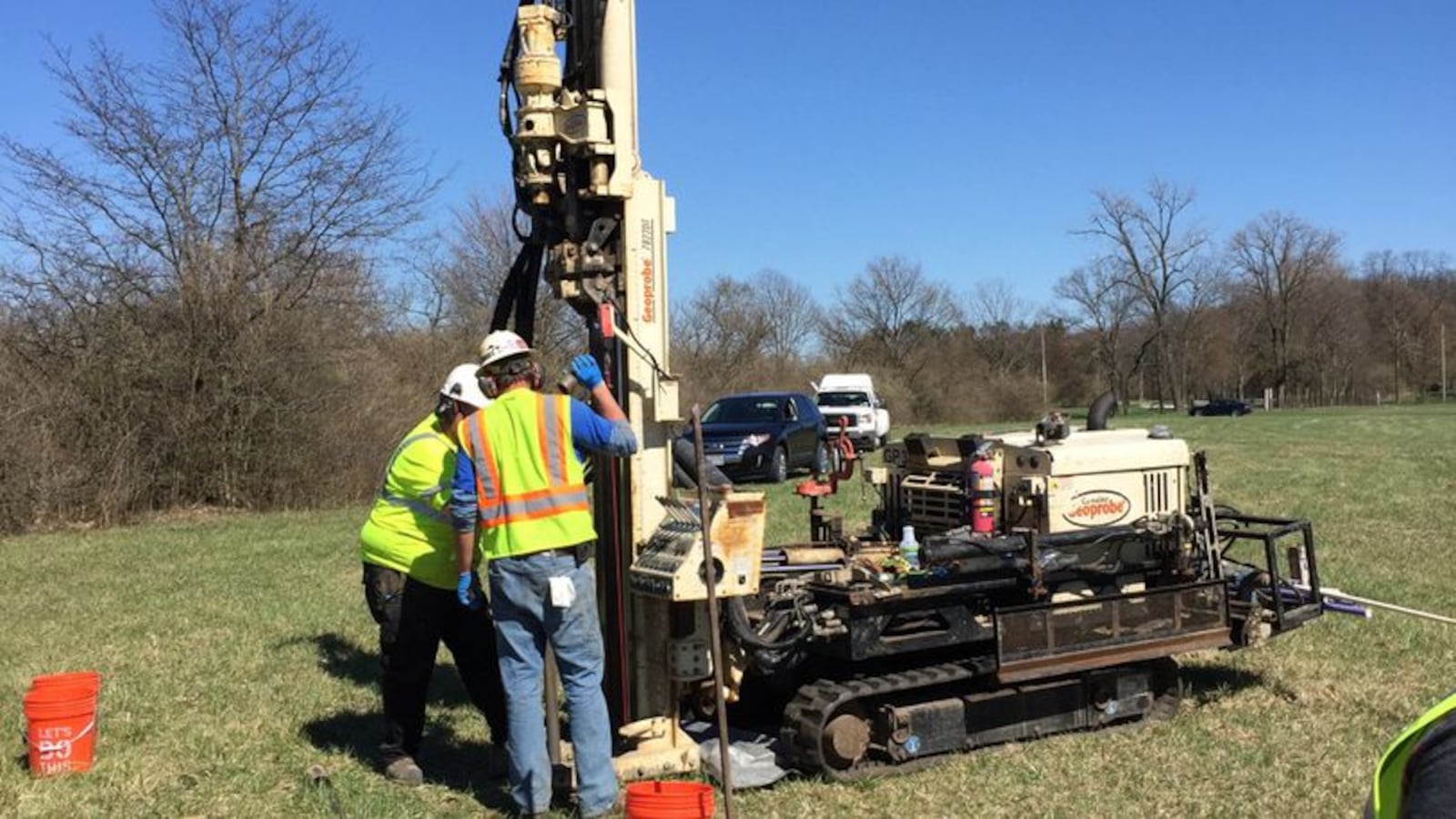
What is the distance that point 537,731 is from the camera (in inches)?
209

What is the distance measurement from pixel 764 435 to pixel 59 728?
1531cm

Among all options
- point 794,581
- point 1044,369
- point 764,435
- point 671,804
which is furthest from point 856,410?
point 1044,369

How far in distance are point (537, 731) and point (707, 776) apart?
1022mm

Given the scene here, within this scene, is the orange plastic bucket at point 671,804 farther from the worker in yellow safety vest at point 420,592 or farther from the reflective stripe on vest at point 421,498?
the reflective stripe on vest at point 421,498

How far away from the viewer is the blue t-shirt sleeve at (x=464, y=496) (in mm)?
5664

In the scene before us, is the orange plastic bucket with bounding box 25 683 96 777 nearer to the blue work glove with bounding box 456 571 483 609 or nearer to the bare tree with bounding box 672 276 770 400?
the blue work glove with bounding box 456 571 483 609

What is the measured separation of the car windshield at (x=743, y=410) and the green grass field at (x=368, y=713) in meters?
9.14

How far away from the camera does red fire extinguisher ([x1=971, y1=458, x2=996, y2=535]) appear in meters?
7.01

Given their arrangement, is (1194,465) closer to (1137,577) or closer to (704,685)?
(1137,577)

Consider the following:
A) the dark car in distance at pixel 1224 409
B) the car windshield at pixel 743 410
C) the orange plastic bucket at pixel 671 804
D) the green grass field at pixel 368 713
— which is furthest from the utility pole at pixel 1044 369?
the orange plastic bucket at pixel 671 804

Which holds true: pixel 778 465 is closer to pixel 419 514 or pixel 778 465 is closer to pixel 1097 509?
pixel 1097 509

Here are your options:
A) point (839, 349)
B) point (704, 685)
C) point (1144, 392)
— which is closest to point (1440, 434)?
point (704, 685)

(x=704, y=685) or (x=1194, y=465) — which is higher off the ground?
(x=1194, y=465)

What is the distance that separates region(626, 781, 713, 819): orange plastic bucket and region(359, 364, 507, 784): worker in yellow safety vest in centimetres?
202
